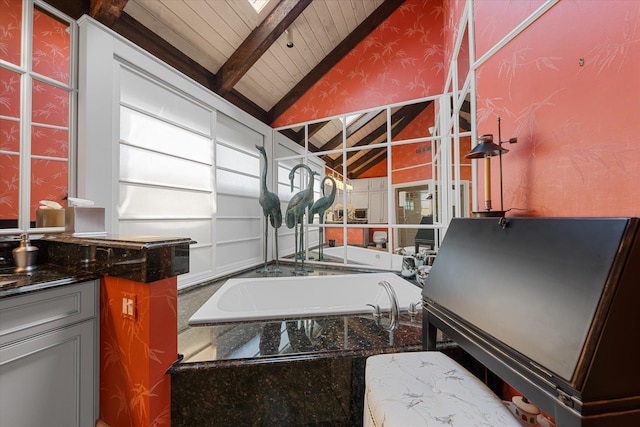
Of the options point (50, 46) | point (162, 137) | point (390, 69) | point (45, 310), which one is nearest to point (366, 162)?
A: point (390, 69)

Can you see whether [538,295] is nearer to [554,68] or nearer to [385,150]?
[554,68]

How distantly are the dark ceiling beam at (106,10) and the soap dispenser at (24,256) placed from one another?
4.39 feet

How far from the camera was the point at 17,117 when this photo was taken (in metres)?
1.31

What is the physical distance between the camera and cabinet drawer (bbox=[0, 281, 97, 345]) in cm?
89

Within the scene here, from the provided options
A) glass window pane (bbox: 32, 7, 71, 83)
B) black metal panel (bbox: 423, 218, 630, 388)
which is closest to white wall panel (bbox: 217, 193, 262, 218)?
glass window pane (bbox: 32, 7, 71, 83)

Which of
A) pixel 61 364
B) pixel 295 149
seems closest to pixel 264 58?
pixel 295 149

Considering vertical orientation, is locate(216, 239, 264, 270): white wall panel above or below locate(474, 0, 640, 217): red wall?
below

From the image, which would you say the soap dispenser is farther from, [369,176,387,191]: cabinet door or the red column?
[369,176,387,191]: cabinet door

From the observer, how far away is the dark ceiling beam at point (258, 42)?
6.84 feet

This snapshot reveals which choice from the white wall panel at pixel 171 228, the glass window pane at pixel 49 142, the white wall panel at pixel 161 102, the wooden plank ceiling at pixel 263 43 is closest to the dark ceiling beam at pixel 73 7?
the wooden plank ceiling at pixel 263 43

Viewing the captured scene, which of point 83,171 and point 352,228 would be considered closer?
point 83,171

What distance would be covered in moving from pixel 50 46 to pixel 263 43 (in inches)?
56.6

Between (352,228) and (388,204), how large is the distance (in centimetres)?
50

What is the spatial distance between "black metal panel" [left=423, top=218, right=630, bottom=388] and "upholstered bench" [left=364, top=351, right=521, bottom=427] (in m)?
0.20
